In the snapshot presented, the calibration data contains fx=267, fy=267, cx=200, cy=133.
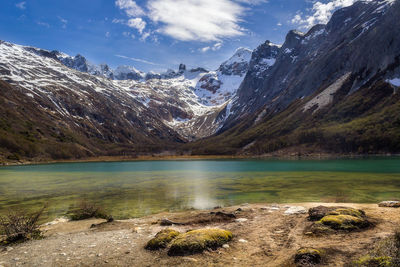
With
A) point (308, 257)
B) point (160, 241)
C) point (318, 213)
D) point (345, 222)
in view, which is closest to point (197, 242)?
point (160, 241)

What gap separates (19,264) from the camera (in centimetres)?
1240

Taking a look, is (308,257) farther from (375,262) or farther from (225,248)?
(225,248)

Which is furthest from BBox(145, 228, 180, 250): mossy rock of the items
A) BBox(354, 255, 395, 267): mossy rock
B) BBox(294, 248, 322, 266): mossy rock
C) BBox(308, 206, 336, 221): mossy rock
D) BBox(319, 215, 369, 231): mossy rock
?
BBox(308, 206, 336, 221): mossy rock

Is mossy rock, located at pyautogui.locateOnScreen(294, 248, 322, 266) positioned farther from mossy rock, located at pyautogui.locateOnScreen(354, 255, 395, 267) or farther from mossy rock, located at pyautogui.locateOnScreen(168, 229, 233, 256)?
mossy rock, located at pyautogui.locateOnScreen(168, 229, 233, 256)

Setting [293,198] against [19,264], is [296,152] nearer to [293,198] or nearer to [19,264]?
[293,198]

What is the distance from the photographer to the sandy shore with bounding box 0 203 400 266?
12102 mm

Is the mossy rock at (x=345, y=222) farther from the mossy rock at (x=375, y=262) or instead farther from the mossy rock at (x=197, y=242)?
the mossy rock at (x=197, y=242)

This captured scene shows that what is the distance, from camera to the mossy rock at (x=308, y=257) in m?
10.7

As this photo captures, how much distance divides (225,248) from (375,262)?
669 centimetres

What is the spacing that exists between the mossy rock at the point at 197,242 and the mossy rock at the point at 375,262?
21.6ft

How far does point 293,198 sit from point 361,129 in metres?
167

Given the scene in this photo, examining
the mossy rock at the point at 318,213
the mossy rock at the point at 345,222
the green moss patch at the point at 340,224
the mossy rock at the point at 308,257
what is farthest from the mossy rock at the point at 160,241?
the mossy rock at the point at 318,213

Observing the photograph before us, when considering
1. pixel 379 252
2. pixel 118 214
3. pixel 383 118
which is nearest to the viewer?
pixel 379 252

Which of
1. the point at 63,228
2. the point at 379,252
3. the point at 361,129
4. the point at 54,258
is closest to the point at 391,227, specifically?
the point at 379,252
